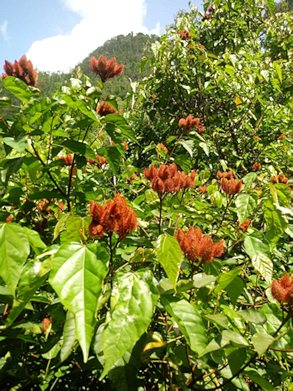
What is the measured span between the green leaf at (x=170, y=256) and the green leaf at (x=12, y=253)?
1.04 ft

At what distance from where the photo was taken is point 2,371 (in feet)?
A: 3.72

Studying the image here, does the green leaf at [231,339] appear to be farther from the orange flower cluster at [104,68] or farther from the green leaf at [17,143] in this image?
the orange flower cluster at [104,68]

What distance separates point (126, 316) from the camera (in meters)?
0.67

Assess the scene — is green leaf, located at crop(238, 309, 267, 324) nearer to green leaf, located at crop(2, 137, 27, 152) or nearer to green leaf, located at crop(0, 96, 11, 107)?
green leaf, located at crop(2, 137, 27, 152)

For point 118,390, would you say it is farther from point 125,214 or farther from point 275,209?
point 275,209

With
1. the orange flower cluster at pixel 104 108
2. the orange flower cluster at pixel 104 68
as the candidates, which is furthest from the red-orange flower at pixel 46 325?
the orange flower cluster at pixel 104 68

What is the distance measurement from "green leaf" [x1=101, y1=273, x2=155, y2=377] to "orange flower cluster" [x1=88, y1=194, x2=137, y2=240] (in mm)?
116

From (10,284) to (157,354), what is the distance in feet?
2.03

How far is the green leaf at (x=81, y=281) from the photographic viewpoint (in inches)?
23.2

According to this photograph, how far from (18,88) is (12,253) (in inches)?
26.0

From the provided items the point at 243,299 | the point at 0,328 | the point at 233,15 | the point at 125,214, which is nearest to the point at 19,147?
the point at 125,214

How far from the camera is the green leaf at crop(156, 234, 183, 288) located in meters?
0.76

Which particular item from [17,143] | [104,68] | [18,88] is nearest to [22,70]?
[104,68]

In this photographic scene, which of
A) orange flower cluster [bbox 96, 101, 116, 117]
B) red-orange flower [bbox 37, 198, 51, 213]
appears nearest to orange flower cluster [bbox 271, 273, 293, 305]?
orange flower cluster [bbox 96, 101, 116, 117]
